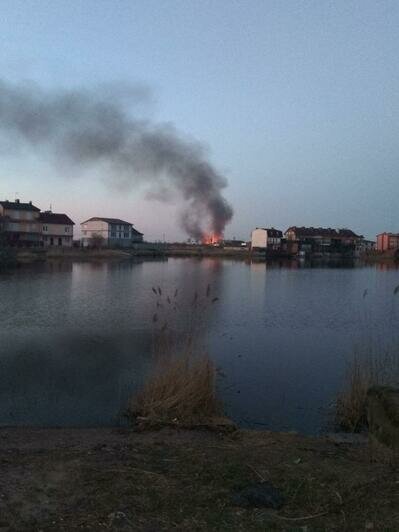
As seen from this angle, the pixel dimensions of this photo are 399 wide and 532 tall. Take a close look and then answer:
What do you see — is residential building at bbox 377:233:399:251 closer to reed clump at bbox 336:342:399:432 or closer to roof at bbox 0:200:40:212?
roof at bbox 0:200:40:212

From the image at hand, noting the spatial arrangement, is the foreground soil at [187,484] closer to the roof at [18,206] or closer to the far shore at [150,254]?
the far shore at [150,254]

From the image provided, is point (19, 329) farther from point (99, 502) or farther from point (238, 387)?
point (99, 502)

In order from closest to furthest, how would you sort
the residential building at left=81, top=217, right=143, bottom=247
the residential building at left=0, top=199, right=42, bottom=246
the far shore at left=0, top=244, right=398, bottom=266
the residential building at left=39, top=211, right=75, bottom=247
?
the far shore at left=0, top=244, right=398, bottom=266 → the residential building at left=0, top=199, right=42, bottom=246 → the residential building at left=39, top=211, right=75, bottom=247 → the residential building at left=81, top=217, right=143, bottom=247

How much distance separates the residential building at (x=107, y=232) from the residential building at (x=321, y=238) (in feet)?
156

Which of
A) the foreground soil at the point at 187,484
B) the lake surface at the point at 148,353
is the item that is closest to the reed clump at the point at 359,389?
the lake surface at the point at 148,353

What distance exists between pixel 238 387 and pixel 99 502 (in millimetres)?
7937

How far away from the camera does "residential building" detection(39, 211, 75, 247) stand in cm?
10956

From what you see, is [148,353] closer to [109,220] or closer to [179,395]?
[179,395]

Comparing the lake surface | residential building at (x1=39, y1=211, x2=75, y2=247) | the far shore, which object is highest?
residential building at (x1=39, y1=211, x2=75, y2=247)

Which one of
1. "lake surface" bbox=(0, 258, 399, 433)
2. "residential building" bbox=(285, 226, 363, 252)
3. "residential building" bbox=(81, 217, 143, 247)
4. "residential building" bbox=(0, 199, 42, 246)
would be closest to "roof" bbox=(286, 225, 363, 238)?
"residential building" bbox=(285, 226, 363, 252)

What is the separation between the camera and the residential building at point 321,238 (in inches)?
5955

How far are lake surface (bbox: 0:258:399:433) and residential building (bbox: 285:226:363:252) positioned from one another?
12035 centimetres

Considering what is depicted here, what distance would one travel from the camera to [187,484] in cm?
555

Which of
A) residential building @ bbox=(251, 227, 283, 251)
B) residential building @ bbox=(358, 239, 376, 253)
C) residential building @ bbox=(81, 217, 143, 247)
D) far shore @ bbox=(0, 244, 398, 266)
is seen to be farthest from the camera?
residential building @ bbox=(358, 239, 376, 253)
